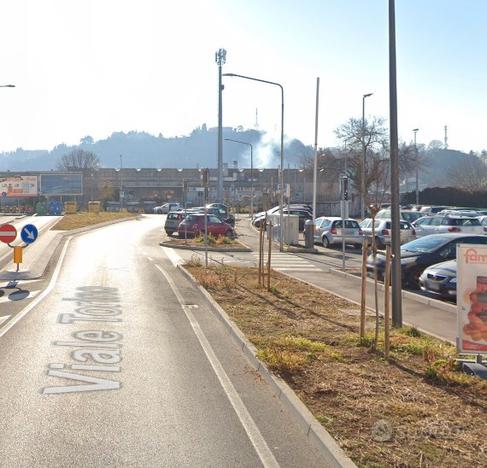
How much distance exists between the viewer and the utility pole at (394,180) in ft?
34.3

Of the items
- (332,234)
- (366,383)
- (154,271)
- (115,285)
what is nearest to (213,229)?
(332,234)

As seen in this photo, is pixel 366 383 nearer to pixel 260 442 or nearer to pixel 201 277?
pixel 260 442

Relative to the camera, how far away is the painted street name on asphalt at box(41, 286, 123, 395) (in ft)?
24.7

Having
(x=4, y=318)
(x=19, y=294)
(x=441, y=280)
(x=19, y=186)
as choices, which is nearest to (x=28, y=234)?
(x=19, y=294)

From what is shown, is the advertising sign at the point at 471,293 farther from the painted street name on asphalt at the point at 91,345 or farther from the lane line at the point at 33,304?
the lane line at the point at 33,304

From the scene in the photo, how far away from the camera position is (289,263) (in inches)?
965

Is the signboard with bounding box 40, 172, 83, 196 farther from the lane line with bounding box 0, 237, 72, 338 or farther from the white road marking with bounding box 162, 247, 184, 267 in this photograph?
the lane line with bounding box 0, 237, 72, 338

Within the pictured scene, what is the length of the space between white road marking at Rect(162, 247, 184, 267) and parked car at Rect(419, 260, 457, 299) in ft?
30.0

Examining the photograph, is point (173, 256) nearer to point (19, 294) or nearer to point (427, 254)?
point (19, 294)

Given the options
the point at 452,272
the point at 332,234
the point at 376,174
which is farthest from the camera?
the point at 376,174

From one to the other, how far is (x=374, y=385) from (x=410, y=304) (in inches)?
288

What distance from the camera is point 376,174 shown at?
51719 mm

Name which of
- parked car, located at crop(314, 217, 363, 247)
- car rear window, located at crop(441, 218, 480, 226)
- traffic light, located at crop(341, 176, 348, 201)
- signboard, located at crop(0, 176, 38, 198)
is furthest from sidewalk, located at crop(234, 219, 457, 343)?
signboard, located at crop(0, 176, 38, 198)

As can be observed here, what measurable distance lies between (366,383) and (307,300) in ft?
22.5
